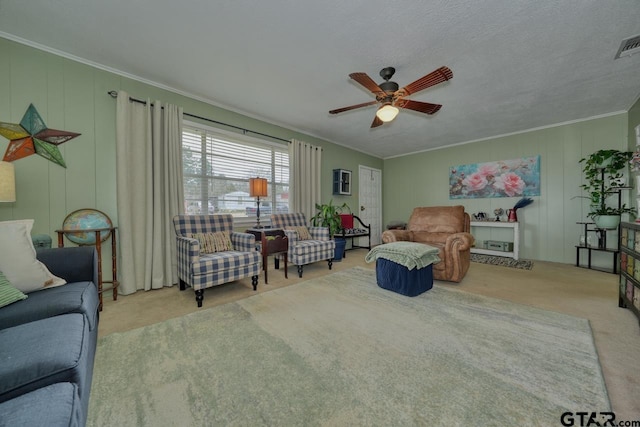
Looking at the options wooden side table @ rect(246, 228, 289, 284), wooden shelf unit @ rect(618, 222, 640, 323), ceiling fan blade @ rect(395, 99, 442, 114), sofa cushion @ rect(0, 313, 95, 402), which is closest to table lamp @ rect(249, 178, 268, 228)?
wooden side table @ rect(246, 228, 289, 284)

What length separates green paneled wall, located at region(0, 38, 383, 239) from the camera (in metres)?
2.24

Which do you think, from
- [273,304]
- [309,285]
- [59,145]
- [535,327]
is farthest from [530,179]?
[59,145]

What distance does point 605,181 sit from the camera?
387 cm

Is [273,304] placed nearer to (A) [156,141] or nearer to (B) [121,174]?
(B) [121,174]

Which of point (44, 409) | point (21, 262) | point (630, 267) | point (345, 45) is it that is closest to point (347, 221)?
point (345, 45)

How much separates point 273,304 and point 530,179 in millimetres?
5253

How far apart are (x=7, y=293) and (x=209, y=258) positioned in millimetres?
1355

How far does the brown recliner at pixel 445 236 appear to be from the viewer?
302cm

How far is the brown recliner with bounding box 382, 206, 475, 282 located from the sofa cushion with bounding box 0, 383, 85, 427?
3298 mm

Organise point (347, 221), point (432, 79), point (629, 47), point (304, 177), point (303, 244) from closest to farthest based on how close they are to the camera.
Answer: point (432, 79)
point (629, 47)
point (303, 244)
point (304, 177)
point (347, 221)

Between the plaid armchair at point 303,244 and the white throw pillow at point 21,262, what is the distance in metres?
2.30

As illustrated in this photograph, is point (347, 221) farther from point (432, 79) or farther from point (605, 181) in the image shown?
point (605, 181)

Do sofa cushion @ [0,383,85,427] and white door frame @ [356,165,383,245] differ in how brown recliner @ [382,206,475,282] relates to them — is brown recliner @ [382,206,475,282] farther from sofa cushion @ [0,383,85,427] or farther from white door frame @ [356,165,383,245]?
sofa cushion @ [0,383,85,427]

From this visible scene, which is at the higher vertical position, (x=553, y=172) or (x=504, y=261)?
(x=553, y=172)
